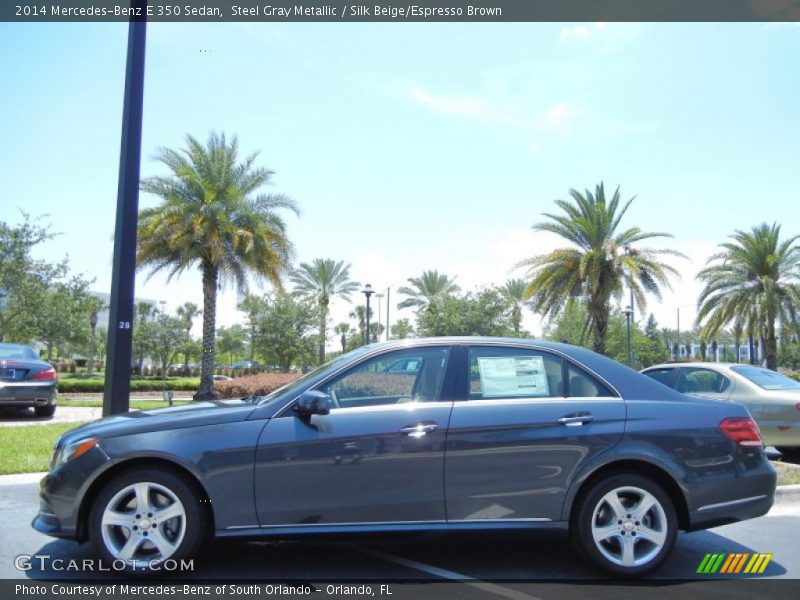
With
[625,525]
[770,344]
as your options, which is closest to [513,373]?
[625,525]

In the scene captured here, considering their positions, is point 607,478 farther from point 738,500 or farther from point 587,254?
point 587,254

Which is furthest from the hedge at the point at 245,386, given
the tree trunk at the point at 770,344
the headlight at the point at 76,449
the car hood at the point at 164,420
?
the tree trunk at the point at 770,344

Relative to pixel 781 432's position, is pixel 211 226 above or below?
above

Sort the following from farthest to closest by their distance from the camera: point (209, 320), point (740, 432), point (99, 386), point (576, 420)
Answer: point (99, 386) < point (209, 320) < point (740, 432) < point (576, 420)

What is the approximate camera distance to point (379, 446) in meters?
4.16

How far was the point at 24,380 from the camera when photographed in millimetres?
11906

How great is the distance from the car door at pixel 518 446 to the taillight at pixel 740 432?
734 millimetres

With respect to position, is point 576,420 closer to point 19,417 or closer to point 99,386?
point 19,417

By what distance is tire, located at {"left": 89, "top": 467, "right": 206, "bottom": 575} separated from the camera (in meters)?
4.05

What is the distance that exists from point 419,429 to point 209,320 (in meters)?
20.0

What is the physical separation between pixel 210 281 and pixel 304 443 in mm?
20023

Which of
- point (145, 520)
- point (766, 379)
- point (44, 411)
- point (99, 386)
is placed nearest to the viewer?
point (145, 520)

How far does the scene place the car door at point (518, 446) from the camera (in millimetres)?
4195

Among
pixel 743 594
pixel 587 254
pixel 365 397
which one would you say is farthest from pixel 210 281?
pixel 743 594
